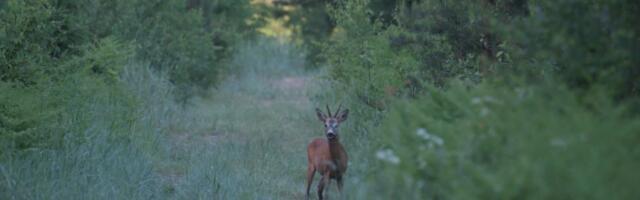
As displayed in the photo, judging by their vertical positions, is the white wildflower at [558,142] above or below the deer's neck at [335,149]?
above

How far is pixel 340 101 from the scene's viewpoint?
16.5 m

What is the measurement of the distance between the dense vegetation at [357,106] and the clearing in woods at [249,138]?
1.9 inches

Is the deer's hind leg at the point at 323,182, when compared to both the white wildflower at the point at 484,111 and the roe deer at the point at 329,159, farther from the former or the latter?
the white wildflower at the point at 484,111

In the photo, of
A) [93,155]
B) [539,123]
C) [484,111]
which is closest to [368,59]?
[93,155]

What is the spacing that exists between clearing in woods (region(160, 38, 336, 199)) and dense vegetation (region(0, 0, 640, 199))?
0.05 meters

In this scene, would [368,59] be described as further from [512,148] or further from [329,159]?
[512,148]

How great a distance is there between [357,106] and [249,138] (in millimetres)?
2345

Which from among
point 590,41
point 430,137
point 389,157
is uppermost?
point 590,41

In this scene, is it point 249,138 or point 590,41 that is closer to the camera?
point 590,41

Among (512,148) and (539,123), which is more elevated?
(539,123)

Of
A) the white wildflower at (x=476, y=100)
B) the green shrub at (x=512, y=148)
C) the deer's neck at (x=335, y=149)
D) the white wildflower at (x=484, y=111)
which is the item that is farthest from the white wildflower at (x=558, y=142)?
the deer's neck at (x=335, y=149)

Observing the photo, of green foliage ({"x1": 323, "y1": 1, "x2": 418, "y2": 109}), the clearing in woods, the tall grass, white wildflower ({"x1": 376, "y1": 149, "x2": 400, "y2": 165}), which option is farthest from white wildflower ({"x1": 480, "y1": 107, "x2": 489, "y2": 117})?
green foliage ({"x1": 323, "y1": 1, "x2": 418, "y2": 109})

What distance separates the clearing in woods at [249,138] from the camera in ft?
36.4

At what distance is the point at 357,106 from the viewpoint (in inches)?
573
